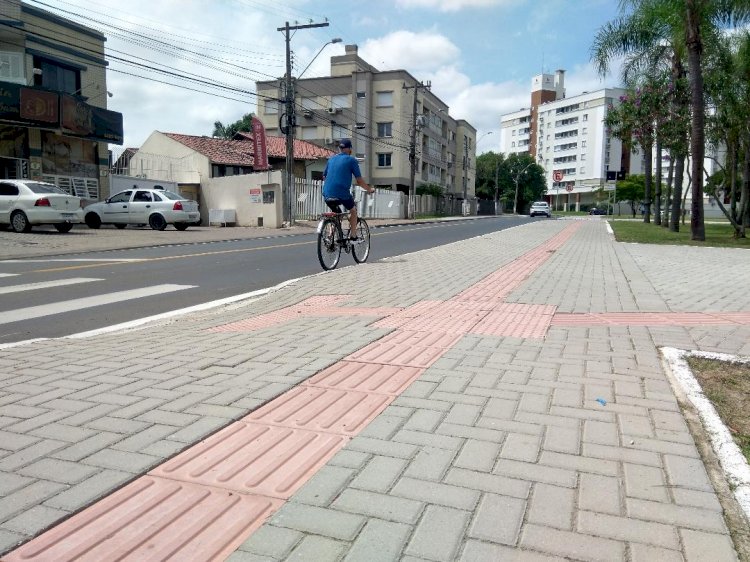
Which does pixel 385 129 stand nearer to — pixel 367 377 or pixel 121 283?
pixel 121 283

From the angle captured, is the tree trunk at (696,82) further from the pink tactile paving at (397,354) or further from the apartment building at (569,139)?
the apartment building at (569,139)

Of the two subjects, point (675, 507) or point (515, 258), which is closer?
point (675, 507)

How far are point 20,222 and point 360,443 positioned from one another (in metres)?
19.7

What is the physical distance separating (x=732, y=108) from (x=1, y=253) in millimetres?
21800

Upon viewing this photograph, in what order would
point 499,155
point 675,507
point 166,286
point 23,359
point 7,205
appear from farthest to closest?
point 499,155 → point 7,205 → point 166,286 → point 23,359 → point 675,507

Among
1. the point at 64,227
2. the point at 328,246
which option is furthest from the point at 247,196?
the point at 328,246

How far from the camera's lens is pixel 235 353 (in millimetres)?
4648

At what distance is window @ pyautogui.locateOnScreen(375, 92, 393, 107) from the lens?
197ft

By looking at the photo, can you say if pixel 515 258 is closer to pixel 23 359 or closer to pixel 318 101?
pixel 23 359

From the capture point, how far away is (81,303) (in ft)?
23.8

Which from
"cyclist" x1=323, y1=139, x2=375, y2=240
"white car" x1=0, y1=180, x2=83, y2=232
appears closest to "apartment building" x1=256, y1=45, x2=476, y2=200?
"white car" x1=0, y1=180, x2=83, y2=232

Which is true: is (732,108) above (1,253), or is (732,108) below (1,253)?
above

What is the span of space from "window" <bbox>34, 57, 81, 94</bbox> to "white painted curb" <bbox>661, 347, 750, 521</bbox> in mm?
26090

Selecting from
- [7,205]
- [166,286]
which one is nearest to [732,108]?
[166,286]
